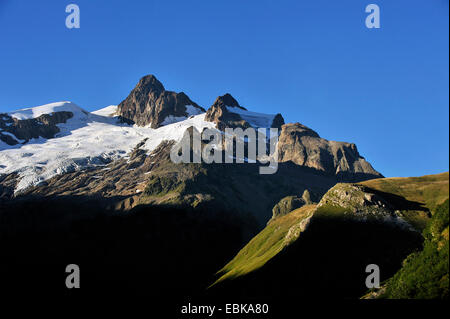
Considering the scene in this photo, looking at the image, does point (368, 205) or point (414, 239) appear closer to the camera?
point (414, 239)

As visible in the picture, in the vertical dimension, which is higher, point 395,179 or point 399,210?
point 395,179

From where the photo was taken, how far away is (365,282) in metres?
128

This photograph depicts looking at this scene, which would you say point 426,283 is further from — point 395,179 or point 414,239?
point 395,179
